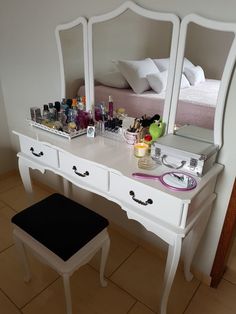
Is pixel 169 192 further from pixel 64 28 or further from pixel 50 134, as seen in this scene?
pixel 64 28

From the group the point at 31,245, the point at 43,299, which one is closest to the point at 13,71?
the point at 31,245

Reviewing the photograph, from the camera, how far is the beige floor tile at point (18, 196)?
82.5 inches

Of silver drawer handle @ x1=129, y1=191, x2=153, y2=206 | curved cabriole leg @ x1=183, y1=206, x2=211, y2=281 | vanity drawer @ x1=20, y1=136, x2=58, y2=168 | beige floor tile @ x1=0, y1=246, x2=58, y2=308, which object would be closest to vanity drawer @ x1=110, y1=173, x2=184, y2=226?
silver drawer handle @ x1=129, y1=191, x2=153, y2=206

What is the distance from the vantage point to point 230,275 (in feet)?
5.01

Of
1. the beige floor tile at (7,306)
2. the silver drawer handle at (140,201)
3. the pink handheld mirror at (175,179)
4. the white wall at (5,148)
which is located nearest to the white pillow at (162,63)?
the pink handheld mirror at (175,179)

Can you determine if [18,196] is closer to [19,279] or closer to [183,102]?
[19,279]

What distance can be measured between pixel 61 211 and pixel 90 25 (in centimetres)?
101

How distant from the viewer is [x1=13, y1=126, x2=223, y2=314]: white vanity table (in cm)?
98

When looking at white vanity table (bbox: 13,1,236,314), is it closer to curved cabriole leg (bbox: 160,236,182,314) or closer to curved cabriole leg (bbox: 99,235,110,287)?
curved cabriole leg (bbox: 160,236,182,314)

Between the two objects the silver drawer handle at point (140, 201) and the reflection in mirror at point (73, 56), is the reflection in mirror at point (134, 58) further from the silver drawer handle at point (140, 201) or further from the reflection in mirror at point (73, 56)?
the silver drawer handle at point (140, 201)

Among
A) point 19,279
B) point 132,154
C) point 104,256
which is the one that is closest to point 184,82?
point 132,154

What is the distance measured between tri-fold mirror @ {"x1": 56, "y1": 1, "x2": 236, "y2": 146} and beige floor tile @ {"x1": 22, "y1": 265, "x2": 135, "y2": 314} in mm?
974

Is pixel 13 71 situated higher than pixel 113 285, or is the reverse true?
pixel 13 71

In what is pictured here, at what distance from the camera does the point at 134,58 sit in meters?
1.25
